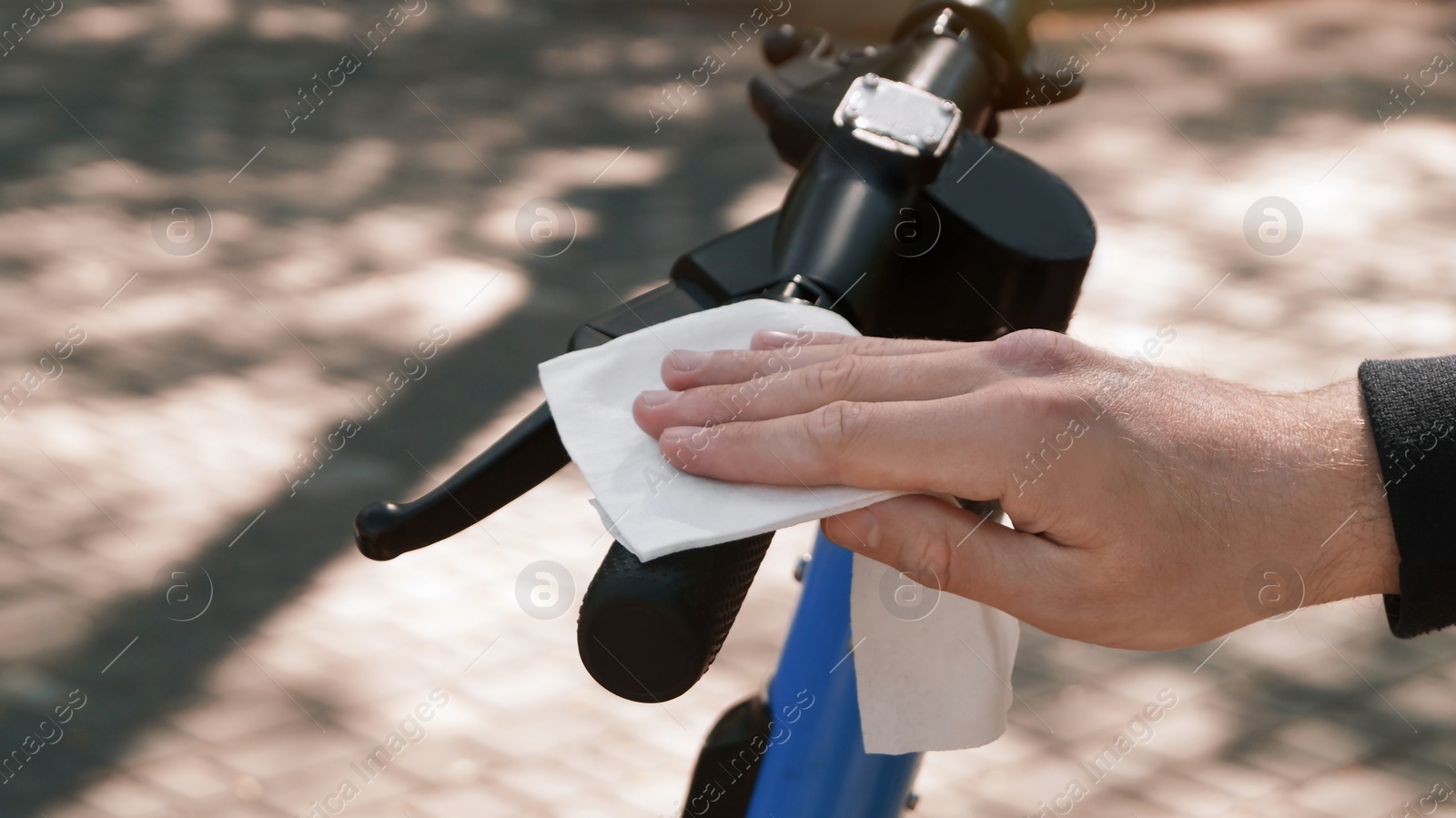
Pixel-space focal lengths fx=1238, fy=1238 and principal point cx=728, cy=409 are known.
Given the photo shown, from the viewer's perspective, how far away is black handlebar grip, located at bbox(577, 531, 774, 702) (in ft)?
2.61

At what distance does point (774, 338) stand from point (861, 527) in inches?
6.6

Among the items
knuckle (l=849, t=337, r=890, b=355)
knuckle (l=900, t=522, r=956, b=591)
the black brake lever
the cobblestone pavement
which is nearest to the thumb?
knuckle (l=900, t=522, r=956, b=591)

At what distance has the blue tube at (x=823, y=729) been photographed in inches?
49.5

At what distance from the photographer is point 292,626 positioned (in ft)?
9.07

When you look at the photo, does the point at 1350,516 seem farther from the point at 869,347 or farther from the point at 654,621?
the point at 654,621

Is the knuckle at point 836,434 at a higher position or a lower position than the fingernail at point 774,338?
lower

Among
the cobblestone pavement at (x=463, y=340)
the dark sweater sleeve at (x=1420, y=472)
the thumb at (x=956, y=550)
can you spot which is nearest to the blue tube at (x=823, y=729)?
the thumb at (x=956, y=550)

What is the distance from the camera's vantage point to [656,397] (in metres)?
0.95

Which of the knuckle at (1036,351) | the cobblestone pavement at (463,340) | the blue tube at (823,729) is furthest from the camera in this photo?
the cobblestone pavement at (463,340)

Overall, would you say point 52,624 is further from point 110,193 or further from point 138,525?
point 110,193

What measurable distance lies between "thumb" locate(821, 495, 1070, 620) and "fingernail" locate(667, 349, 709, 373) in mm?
156

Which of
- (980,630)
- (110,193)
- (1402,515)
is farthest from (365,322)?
(1402,515)

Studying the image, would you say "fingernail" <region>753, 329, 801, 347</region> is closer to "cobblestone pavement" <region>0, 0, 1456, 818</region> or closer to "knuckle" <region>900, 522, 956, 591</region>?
"knuckle" <region>900, 522, 956, 591</region>

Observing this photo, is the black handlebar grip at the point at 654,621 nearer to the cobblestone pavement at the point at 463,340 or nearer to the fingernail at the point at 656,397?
the fingernail at the point at 656,397
